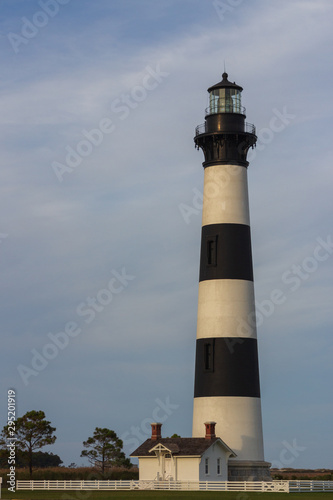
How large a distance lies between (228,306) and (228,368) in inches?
137

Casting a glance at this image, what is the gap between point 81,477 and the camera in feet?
208

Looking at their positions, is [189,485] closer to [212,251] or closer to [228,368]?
[228,368]

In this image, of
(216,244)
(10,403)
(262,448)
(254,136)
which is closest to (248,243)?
(216,244)

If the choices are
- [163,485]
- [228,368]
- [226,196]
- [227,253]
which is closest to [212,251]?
[227,253]

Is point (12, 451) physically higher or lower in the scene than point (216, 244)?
lower

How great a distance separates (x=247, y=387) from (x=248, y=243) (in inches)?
325

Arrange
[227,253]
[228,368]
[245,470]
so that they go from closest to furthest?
[228,368], [245,470], [227,253]

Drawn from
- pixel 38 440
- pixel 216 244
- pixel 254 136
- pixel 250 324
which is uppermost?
pixel 254 136

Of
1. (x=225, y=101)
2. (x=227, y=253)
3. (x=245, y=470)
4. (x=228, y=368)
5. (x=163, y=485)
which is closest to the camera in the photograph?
(x=163, y=485)

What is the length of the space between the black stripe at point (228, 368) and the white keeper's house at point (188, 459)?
86.4 inches

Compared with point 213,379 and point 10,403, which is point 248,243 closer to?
point 213,379

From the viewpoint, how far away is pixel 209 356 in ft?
180

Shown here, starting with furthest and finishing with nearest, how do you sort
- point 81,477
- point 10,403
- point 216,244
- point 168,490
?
point 81,477 < point 216,244 < point 168,490 < point 10,403

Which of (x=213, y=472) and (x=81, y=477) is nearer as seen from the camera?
(x=213, y=472)
